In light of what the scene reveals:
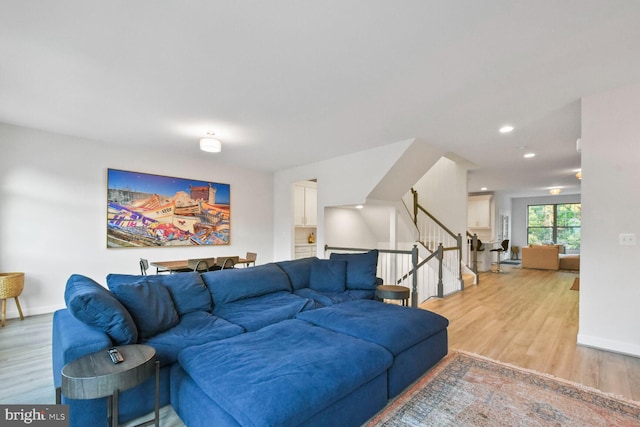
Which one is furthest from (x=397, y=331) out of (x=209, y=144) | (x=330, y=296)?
(x=209, y=144)

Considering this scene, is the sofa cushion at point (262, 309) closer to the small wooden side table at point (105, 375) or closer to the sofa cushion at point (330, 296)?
the sofa cushion at point (330, 296)

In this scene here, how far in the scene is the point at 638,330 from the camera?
278cm

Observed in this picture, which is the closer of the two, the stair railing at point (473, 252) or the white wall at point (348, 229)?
the white wall at point (348, 229)

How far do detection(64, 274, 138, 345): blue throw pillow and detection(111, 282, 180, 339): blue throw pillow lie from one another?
227 mm

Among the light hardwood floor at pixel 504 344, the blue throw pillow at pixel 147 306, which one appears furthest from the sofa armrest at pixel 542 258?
the blue throw pillow at pixel 147 306

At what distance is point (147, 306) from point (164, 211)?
325 centimetres

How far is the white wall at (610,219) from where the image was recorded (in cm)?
282

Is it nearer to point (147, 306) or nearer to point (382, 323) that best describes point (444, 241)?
point (382, 323)

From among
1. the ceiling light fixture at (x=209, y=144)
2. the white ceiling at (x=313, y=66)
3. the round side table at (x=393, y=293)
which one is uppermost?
the white ceiling at (x=313, y=66)

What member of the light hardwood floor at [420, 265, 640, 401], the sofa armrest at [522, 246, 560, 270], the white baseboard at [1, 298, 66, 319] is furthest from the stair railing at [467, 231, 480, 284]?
the white baseboard at [1, 298, 66, 319]

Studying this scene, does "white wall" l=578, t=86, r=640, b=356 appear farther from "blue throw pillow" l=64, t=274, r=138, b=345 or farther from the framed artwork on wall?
the framed artwork on wall

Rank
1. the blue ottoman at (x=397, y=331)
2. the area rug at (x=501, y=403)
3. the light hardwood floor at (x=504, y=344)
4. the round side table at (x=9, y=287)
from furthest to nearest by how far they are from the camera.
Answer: the round side table at (x=9, y=287)
the light hardwood floor at (x=504, y=344)
the blue ottoman at (x=397, y=331)
the area rug at (x=501, y=403)

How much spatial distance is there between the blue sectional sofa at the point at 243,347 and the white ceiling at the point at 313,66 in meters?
1.84

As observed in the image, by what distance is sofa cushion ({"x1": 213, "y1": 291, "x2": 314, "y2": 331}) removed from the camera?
2.62m
